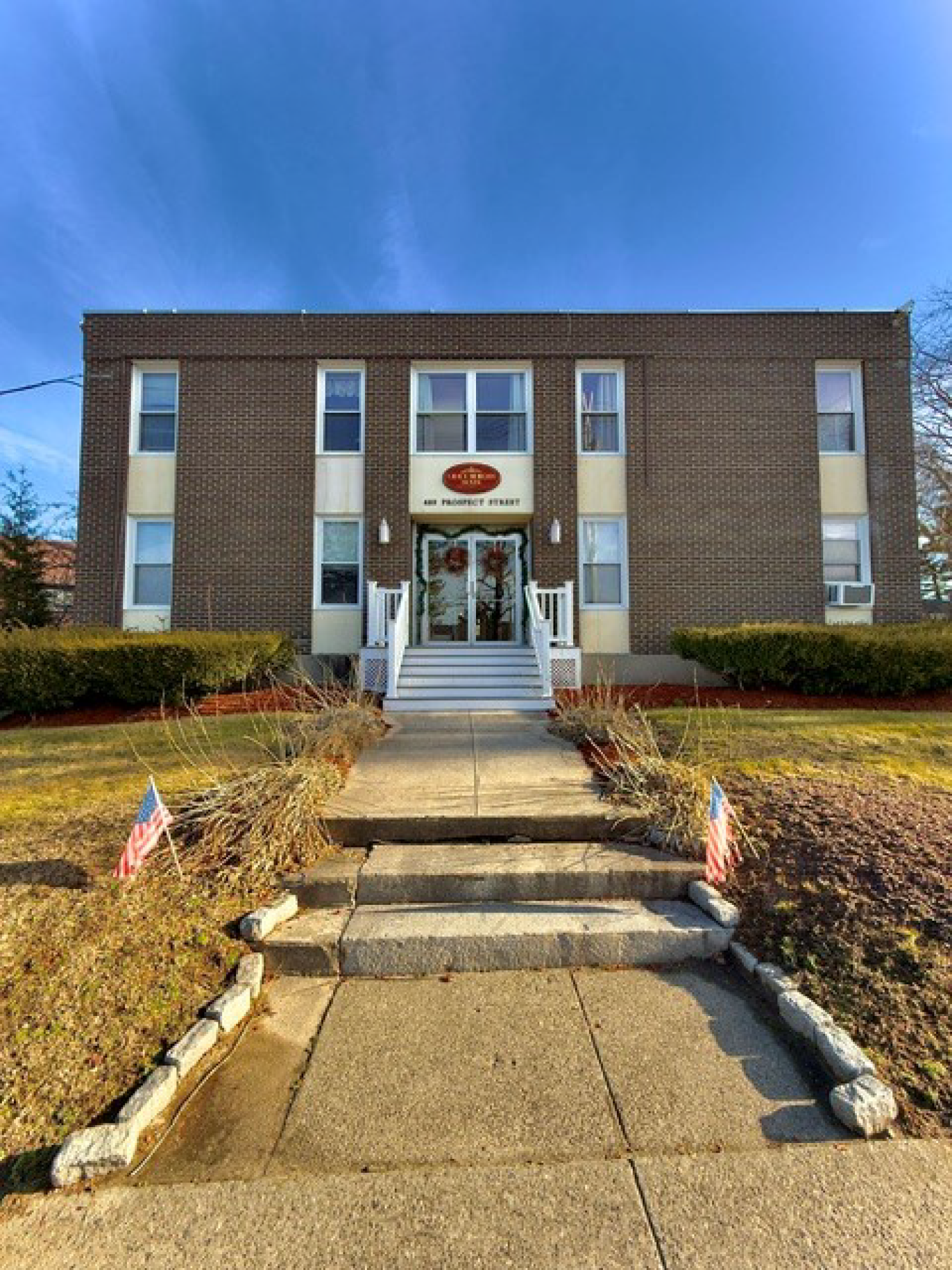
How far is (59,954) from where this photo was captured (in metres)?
2.95

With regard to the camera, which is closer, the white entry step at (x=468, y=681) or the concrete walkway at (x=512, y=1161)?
the concrete walkway at (x=512, y=1161)

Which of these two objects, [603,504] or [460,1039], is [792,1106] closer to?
[460,1039]

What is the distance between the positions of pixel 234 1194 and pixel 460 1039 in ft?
3.32

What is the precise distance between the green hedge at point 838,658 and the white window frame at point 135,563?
9.61m

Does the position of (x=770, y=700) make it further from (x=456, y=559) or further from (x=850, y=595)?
(x=456, y=559)

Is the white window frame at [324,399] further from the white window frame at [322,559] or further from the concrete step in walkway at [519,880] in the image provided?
the concrete step in walkway at [519,880]

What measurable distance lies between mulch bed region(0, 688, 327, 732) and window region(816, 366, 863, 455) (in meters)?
10.8

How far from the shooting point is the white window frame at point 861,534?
11711 millimetres

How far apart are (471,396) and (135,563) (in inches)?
277

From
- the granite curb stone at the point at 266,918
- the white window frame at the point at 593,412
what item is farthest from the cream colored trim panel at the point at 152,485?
the granite curb stone at the point at 266,918

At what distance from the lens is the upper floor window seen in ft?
38.7

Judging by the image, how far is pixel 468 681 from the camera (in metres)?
9.42

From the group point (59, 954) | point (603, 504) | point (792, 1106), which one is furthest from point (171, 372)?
point (792, 1106)

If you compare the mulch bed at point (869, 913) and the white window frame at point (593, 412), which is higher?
the white window frame at point (593, 412)
